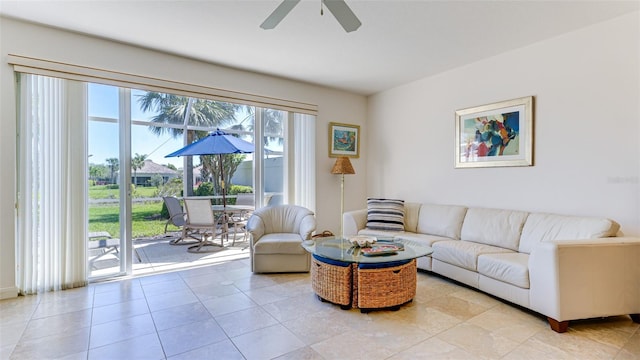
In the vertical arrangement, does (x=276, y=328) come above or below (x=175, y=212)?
below

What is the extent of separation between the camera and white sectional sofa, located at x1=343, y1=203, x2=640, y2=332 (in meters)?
2.31

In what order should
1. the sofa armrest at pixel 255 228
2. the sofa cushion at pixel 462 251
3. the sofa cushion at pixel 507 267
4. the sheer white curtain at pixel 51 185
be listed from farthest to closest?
the sofa armrest at pixel 255 228
the sofa cushion at pixel 462 251
the sheer white curtain at pixel 51 185
the sofa cushion at pixel 507 267

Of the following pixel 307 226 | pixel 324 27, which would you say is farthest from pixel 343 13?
pixel 307 226

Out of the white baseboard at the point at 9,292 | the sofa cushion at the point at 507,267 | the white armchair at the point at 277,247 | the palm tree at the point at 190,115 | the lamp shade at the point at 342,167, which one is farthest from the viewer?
the lamp shade at the point at 342,167

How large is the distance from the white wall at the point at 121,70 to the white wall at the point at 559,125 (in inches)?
56.5

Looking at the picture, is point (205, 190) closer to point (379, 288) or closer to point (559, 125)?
point (379, 288)

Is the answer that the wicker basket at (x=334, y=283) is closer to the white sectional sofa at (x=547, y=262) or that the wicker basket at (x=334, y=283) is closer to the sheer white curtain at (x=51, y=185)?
the white sectional sofa at (x=547, y=262)

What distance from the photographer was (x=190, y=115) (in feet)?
16.1

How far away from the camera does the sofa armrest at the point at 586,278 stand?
230 centimetres

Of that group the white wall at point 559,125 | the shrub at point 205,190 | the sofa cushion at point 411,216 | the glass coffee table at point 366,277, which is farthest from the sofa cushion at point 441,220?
the shrub at point 205,190

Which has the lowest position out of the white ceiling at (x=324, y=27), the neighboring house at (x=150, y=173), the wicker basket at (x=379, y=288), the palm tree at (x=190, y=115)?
the wicker basket at (x=379, y=288)

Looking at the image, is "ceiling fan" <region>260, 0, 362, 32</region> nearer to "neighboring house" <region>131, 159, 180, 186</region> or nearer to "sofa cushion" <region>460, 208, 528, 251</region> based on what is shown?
"sofa cushion" <region>460, 208, 528, 251</region>

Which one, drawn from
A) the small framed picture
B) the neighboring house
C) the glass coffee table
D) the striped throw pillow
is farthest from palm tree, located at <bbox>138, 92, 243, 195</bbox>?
the glass coffee table

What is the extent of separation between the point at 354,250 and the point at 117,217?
8.85ft
